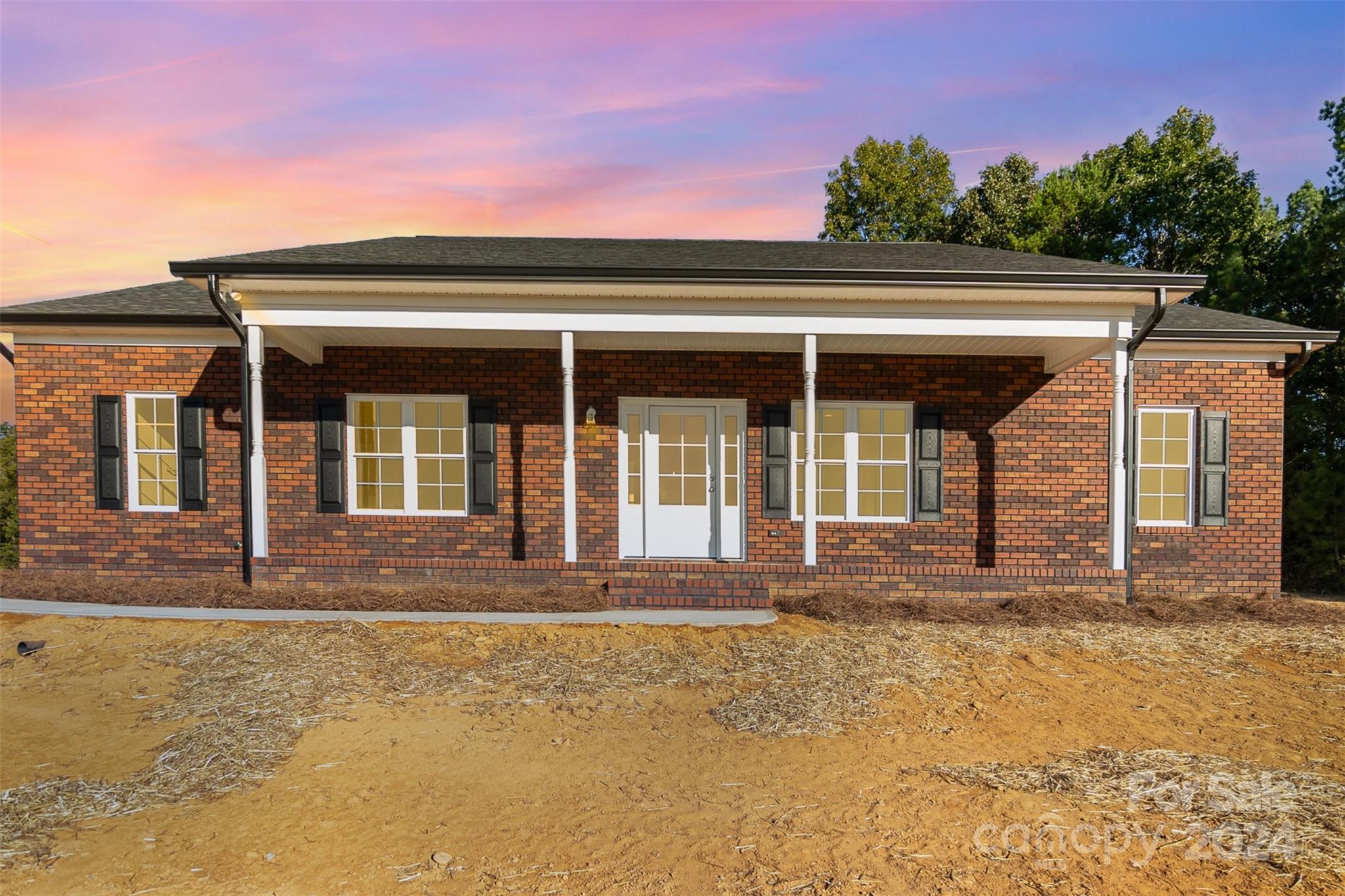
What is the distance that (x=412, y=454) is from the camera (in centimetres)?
924

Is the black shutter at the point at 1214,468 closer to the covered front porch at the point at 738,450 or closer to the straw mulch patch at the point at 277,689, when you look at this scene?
the covered front porch at the point at 738,450

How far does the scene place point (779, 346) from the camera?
857 centimetres

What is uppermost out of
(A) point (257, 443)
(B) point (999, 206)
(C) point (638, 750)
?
(B) point (999, 206)

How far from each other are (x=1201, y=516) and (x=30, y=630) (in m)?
12.5

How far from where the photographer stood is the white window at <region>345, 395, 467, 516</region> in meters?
9.23

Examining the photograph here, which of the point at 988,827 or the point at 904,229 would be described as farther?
the point at 904,229

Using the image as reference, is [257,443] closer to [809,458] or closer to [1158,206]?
[809,458]

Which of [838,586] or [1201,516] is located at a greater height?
[1201,516]

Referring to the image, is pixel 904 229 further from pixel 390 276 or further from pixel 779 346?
pixel 390 276

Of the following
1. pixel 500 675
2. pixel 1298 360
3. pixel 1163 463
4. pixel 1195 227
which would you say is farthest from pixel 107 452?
pixel 1195 227

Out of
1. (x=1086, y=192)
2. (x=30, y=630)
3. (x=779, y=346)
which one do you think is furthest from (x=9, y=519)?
(x=1086, y=192)

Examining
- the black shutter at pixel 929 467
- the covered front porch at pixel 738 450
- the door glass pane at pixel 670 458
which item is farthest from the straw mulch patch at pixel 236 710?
the black shutter at pixel 929 467

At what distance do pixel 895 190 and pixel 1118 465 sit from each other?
732 inches

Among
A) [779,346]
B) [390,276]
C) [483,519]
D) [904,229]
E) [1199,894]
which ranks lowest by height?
[1199,894]
